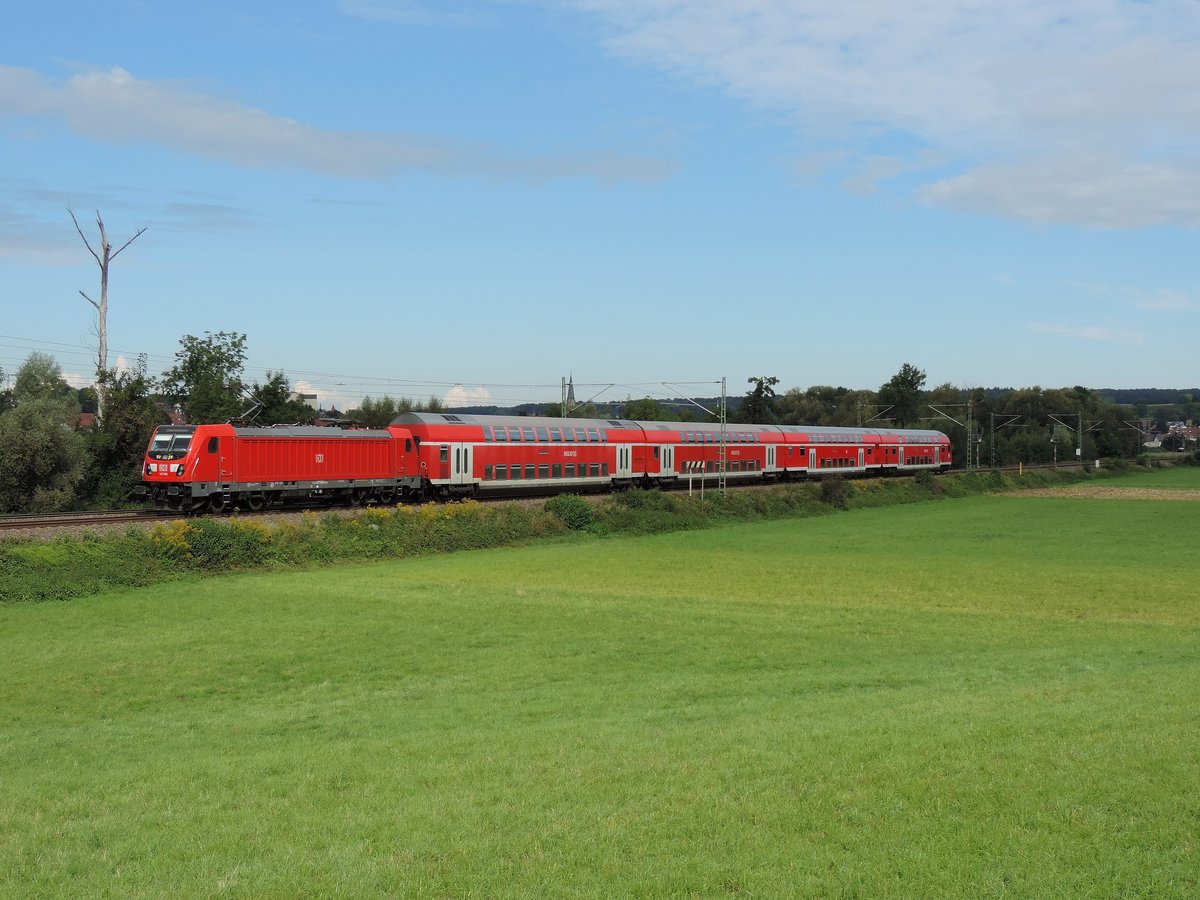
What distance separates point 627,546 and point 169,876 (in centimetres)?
3795

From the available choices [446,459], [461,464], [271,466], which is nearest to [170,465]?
[271,466]

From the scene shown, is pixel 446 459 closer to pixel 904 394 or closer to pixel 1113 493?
pixel 1113 493

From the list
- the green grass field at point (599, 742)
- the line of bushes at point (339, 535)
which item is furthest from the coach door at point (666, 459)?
the green grass field at point (599, 742)

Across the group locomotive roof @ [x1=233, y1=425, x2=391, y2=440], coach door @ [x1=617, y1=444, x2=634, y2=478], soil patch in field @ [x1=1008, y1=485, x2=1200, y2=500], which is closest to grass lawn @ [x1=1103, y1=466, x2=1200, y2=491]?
soil patch in field @ [x1=1008, y1=485, x2=1200, y2=500]

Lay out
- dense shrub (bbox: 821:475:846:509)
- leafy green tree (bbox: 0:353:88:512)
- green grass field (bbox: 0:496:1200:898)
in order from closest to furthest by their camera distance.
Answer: green grass field (bbox: 0:496:1200:898), leafy green tree (bbox: 0:353:88:512), dense shrub (bbox: 821:475:846:509)

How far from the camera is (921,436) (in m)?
97.4

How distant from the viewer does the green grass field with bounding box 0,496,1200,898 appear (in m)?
9.21

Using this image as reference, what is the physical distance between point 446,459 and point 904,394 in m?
129

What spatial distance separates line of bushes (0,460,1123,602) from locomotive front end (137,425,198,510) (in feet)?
11.5

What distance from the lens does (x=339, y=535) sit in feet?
131

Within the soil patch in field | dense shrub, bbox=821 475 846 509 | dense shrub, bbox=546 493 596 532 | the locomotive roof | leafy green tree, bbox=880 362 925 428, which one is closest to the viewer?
the locomotive roof

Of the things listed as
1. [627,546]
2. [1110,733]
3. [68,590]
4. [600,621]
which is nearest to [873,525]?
[627,546]

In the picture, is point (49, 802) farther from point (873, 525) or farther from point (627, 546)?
point (873, 525)

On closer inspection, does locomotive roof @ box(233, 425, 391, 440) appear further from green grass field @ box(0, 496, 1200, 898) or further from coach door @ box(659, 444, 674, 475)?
coach door @ box(659, 444, 674, 475)
